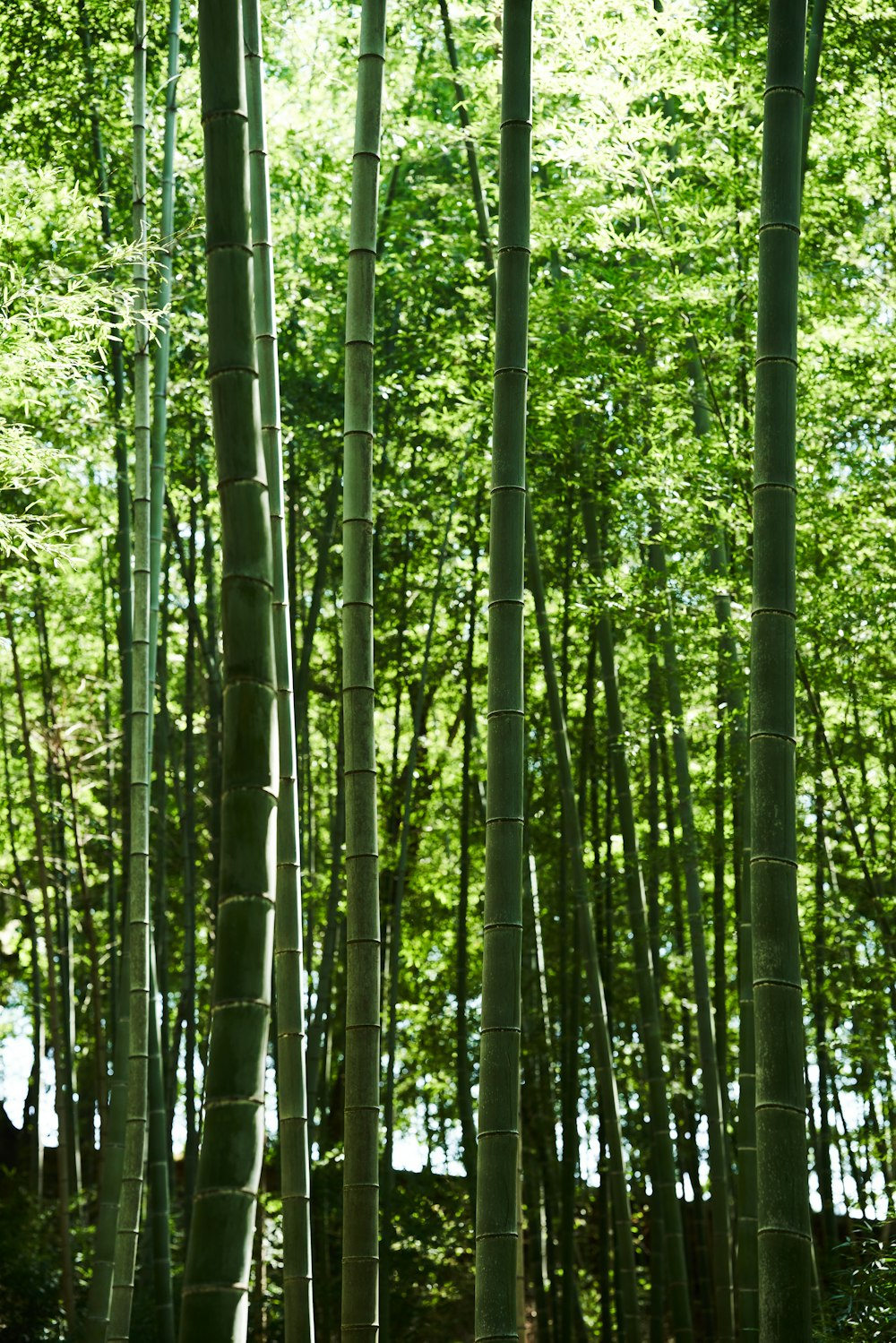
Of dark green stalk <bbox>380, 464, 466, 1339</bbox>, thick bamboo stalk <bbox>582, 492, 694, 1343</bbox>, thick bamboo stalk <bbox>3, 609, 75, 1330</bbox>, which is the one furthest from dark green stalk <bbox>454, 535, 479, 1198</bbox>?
thick bamboo stalk <bbox>3, 609, 75, 1330</bbox>

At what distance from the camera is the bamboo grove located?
2531 mm

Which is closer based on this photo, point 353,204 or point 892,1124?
point 353,204

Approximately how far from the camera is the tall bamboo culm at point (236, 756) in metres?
1.76

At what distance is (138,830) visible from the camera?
4.06 metres

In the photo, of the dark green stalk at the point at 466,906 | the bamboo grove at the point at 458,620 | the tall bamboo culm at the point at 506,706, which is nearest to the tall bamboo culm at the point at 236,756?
the bamboo grove at the point at 458,620

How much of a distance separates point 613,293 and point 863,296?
1240mm

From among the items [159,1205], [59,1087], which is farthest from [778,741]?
[59,1087]

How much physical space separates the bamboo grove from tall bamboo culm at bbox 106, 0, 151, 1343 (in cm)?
2

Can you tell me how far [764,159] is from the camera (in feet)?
8.79

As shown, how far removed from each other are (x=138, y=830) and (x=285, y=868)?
Answer: 3.14 feet

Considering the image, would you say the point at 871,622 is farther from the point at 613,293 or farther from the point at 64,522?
the point at 64,522

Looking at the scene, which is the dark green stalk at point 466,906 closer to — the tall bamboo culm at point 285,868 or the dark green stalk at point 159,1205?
the dark green stalk at point 159,1205

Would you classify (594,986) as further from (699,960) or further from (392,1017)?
(392,1017)

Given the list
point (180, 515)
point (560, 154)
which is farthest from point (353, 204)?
point (180, 515)
